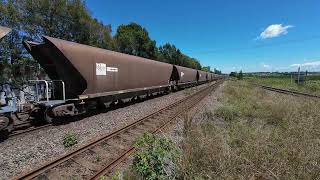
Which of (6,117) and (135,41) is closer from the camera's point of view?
(6,117)

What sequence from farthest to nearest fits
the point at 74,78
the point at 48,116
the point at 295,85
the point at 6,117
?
the point at 295,85, the point at 74,78, the point at 48,116, the point at 6,117

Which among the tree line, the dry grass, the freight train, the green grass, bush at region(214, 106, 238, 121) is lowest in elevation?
the green grass

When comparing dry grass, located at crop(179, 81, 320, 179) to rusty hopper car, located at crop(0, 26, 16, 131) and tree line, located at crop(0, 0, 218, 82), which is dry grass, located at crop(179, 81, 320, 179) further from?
tree line, located at crop(0, 0, 218, 82)

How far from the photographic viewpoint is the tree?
53.9 metres

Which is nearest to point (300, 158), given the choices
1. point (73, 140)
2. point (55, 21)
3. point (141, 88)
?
point (73, 140)

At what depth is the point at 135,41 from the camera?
56.8 m

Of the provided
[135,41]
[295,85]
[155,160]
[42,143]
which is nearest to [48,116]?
[42,143]

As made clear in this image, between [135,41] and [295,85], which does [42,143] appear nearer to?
[135,41]

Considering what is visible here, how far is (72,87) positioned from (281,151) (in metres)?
9.16

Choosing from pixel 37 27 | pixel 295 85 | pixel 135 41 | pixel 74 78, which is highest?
pixel 135 41

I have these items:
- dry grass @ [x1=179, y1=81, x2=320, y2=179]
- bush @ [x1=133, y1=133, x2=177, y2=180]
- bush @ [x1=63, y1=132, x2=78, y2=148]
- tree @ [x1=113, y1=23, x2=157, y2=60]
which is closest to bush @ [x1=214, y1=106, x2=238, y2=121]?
dry grass @ [x1=179, y1=81, x2=320, y2=179]

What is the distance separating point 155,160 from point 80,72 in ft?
23.0

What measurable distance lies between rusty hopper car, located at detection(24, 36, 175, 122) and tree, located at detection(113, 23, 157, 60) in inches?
1504

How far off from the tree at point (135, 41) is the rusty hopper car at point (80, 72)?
1504 inches
